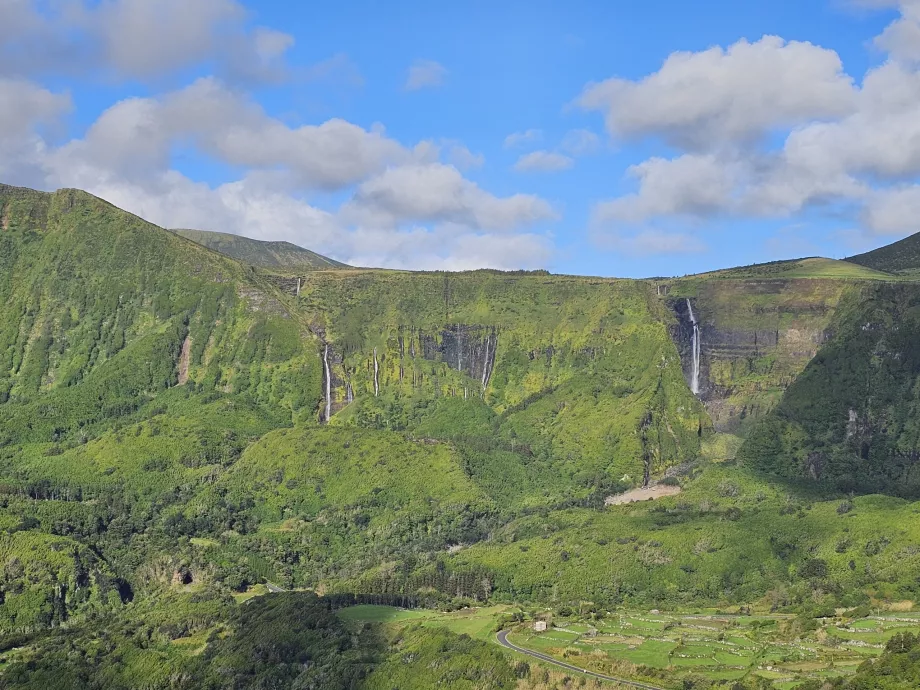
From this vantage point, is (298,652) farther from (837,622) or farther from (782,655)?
(837,622)

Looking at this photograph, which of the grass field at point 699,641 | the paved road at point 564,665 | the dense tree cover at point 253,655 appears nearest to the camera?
the paved road at point 564,665

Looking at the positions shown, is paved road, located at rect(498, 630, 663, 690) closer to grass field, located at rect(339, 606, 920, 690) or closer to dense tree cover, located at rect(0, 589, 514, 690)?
grass field, located at rect(339, 606, 920, 690)

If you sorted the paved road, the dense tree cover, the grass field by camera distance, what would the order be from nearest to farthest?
the paved road → the grass field → the dense tree cover

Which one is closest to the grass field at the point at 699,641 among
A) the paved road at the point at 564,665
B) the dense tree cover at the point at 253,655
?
the paved road at the point at 564,665

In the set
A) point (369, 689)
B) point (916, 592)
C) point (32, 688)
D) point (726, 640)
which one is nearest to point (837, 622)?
point (726, 640)

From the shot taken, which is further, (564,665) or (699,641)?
(699,641)

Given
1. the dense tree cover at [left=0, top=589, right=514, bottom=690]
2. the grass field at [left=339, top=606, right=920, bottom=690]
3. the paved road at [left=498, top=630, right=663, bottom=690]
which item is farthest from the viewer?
the dense tree cover at [left=0, top=589, right=514, bottom=690]

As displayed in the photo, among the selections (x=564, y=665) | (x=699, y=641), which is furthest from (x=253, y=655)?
(x=699, y=641)

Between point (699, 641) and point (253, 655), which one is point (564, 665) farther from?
point (253, 655)

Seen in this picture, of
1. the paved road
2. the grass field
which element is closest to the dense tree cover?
the paved road

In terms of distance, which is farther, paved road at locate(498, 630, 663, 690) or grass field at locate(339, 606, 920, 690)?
grass field at locate(339, 606, 920, 690)

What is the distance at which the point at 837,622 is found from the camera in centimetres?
15738

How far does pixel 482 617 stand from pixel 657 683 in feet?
157

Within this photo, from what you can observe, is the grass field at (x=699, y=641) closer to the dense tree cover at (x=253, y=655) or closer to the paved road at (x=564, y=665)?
the paved road at (x=564, y=665)
